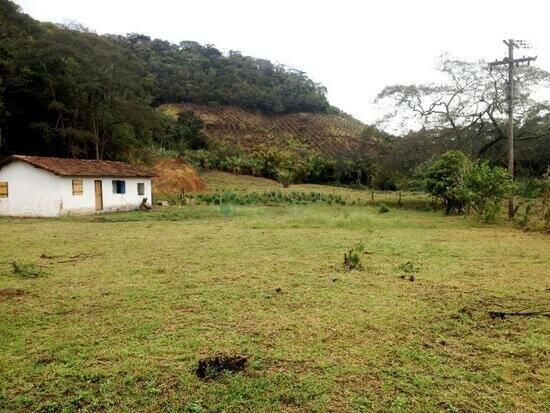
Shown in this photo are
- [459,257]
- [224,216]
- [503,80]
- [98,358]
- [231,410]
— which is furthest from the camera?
[503,80]

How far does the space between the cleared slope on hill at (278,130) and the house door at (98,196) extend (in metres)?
37.5

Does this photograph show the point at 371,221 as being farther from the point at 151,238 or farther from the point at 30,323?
the point at 30,323

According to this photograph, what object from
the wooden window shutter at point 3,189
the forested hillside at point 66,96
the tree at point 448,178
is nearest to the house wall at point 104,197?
the wooden window shutter at point 3,189

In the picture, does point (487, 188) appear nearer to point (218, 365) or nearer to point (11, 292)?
point (218, 365)

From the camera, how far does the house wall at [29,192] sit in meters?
19.5

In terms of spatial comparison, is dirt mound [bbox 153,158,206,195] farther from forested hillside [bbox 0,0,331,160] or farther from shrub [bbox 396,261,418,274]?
shrub [bbox 396,261,418,274]

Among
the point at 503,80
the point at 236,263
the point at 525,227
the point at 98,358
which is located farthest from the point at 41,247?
the point at 503,80

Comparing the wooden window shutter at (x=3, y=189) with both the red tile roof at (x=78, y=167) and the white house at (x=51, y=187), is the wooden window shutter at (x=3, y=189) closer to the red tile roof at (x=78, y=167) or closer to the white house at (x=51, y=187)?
the white house at (x=51, y=187)

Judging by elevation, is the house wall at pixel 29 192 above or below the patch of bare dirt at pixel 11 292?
above

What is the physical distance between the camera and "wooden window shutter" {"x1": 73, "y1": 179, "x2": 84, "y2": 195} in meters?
20.3

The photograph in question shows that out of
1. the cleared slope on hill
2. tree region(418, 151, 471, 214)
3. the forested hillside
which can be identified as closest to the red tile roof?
the forested hillside

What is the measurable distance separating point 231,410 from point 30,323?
134 inches

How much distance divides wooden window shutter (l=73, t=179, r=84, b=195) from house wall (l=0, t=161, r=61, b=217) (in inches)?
36.7

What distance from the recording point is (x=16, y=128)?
27.4m
